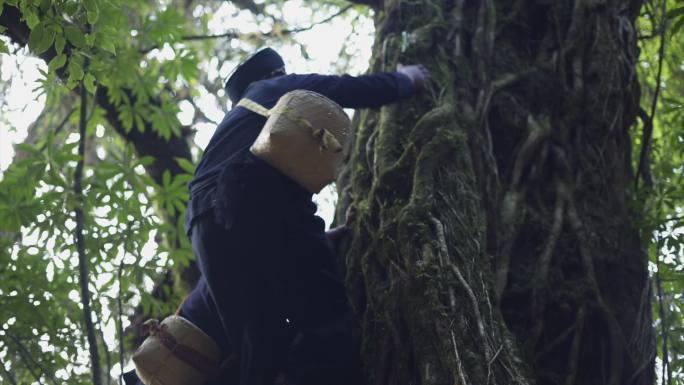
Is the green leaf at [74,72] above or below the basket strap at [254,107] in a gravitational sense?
above

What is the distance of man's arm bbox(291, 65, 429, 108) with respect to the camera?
121 inches

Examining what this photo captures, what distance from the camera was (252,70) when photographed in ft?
10.9

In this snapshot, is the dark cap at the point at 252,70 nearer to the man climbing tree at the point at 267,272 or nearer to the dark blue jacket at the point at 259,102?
the dark blue jacket at the point at 259,102

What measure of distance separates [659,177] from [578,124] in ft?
2.79

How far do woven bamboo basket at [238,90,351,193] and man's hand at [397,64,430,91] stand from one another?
1.86ft

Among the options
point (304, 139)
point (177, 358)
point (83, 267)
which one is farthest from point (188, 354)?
point (304, 139)

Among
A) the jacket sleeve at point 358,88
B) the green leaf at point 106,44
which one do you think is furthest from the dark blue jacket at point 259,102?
the green leaf at point 106,44

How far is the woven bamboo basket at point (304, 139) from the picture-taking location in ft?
9.09

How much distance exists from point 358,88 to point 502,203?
610mm

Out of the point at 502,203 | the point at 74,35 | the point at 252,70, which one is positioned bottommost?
the point at 502,203

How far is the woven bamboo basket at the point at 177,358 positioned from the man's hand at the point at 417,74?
43.4 inches

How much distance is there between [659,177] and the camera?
416 centimetres

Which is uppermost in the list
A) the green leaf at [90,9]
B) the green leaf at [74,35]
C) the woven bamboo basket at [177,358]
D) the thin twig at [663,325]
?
the green leaf at [90,9]

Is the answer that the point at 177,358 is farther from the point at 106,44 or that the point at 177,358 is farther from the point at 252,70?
the point at 106,44
